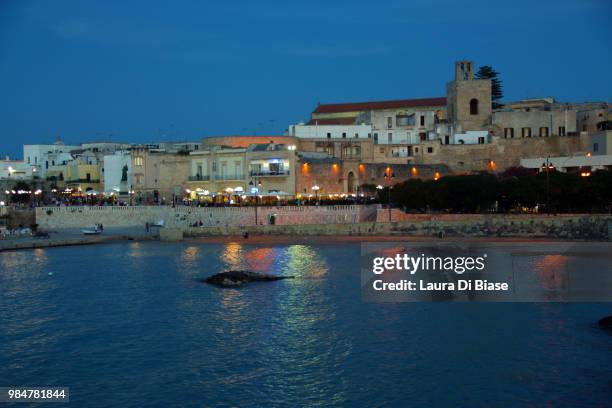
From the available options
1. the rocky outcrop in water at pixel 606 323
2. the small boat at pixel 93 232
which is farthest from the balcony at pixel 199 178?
the rocky outcrop in water at pixel 606 323

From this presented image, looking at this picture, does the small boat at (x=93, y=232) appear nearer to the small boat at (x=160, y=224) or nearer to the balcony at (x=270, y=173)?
the small boat at (x=160, y=224)

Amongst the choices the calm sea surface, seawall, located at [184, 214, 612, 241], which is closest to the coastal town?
seawall, located at [184, 214, 612, 241]

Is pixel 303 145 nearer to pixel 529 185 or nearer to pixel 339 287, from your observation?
pixel 529 185

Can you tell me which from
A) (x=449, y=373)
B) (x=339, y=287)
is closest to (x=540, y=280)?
(x=339, y=287)

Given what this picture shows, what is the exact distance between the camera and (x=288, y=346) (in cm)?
1509

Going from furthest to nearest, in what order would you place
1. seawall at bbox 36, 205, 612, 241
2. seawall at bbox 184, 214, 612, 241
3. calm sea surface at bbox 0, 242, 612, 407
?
seawall at bbox 36, 205, 612, 241 < seawall at bbox 184, 214, 612, 241 < calm sea surface at bbox 0, 242, 612, 407

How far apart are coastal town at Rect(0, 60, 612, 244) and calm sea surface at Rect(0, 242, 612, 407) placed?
625 inches

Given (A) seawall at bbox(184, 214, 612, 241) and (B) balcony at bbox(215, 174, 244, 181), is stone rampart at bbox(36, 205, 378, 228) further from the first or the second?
(B) balcony at bbox(215, 174, 244, 181)

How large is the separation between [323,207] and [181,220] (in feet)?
25.7

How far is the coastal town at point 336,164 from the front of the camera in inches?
1518

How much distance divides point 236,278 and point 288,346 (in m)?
7.66

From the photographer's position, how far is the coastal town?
38.6 metres

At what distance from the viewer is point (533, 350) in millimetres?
14680

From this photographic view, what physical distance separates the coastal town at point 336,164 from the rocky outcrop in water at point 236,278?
14.3 meters
